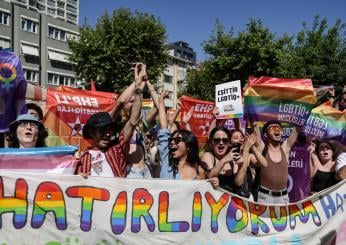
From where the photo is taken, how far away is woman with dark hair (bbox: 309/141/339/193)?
20.2 feet

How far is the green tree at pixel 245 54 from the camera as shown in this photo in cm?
2628

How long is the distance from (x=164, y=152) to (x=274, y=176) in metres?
1.28

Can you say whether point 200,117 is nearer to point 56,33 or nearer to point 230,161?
point 230,161

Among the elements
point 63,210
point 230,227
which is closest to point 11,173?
point 63,210

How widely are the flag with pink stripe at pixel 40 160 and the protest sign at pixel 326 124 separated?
14.2 feet

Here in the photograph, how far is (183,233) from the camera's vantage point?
4395 millimetres

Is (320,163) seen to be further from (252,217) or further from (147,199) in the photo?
(147,199)

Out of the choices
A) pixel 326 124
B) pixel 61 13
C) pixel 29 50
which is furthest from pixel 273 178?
pixel 61 13

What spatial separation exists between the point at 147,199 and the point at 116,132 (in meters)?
0.63

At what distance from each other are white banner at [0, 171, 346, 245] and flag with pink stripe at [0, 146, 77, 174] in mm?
169

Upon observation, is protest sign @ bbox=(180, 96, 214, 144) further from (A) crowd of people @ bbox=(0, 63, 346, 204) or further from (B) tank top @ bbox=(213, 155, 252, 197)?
(B) tank top @ bbox=(213, 155, 252, 197)

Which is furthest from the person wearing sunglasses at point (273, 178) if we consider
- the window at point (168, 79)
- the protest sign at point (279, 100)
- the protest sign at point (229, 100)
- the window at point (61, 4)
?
the window at point (61, 4)

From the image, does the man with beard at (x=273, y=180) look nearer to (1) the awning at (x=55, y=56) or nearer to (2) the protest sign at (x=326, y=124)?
(2) the protest sign at (x=326, y=124)

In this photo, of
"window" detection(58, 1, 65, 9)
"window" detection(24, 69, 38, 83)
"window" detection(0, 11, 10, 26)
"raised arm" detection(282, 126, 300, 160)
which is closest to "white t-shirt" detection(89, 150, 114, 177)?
"raised arm" detection(282, 126, 300, 160)
